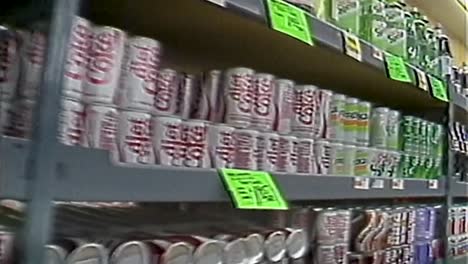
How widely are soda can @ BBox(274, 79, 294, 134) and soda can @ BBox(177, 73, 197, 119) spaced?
15 cm

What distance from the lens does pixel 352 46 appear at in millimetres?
1222

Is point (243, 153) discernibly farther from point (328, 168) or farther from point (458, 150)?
point (458, 150)

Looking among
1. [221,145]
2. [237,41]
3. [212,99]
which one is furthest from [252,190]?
[237,41]

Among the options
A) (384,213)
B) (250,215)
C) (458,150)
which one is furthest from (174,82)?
(458,150)

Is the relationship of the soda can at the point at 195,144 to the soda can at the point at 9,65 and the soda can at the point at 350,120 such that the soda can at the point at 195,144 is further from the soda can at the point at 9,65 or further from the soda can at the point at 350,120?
the soda can at the point at 350,120

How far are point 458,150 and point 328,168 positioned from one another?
3.15ft

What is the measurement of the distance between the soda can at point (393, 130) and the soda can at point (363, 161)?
178 mm

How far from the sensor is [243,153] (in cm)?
95

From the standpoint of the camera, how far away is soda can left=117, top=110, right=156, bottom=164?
29.5 inches

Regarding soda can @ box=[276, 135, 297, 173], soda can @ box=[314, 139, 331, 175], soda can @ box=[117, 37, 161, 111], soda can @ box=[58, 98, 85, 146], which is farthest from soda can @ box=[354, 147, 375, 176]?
soda can @ box=[58, 98, 85, 146]

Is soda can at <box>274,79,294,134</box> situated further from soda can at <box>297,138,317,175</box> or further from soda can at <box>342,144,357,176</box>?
soda can at <box>342,144,357,176</box>

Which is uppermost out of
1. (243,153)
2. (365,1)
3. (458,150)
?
(365,1)

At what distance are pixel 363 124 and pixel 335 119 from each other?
0.44ft

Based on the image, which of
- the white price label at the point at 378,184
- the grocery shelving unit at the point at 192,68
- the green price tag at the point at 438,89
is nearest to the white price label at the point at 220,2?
the grocery shelving unit at the point at 192,68
